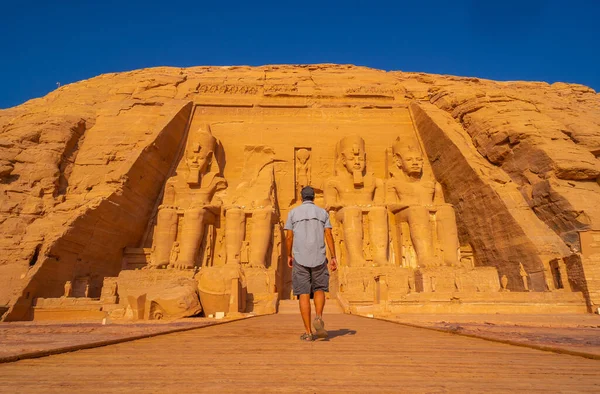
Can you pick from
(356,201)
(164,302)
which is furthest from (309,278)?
(356,201)

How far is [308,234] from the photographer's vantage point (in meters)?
3.53

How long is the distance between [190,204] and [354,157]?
15.2ft

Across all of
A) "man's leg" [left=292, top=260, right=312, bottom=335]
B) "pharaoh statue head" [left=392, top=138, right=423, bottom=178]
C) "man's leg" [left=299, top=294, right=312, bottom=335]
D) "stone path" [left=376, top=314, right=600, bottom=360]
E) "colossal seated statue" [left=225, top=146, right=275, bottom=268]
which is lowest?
"stone path" [left=376, top=314, right=600, bottom=360]

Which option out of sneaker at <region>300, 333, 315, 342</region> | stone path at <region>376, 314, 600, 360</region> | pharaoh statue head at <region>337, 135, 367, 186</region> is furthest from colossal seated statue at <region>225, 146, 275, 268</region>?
sneaker at <region>300, 333, 315, 342</region>

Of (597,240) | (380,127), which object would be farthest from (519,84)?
(597,240)

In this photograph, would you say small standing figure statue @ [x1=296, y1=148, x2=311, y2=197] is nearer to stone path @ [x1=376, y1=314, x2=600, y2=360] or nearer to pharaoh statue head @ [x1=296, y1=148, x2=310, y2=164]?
pharaoh statue head @ [x1=296, y1=148, x2=310, y2=164]

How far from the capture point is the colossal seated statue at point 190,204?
1035 cm

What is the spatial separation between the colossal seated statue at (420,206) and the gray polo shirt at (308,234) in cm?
718

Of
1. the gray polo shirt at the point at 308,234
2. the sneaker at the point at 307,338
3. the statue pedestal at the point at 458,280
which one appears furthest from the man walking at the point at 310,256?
the statue pedestal at the point at 458,280

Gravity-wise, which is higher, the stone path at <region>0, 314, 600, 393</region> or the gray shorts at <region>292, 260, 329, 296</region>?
the gray shorts at <region>292, 260, 329, 296</region>

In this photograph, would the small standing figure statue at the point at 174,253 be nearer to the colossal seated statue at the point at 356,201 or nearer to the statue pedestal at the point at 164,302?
the statue pedestal at the point at 164,302

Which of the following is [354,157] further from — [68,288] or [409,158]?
[68,288]

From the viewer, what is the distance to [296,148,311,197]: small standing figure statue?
1285 cm

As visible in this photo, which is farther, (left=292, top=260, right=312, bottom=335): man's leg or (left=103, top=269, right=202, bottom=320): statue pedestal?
(left=103, top=269, right=202, bottom=320): statue pedestal
